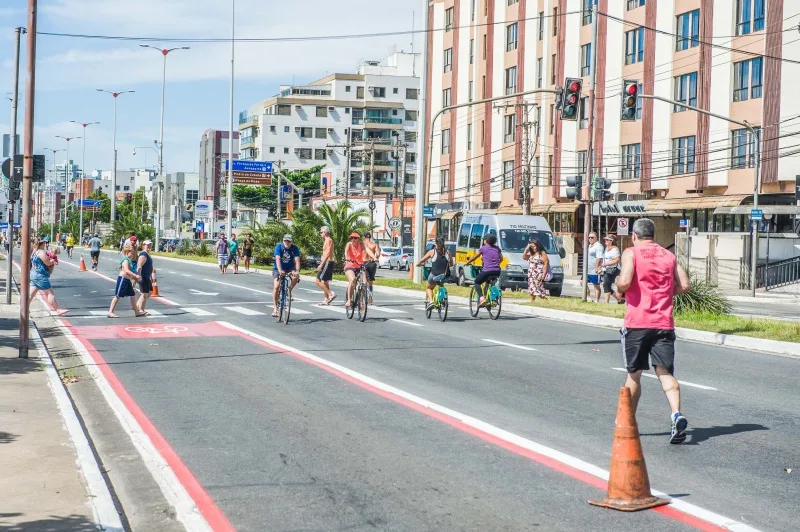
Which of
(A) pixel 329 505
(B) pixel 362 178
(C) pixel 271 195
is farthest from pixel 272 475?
(C) pixel 271 195

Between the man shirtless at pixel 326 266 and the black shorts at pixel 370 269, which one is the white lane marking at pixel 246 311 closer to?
the man shirtless at pixel 326 266

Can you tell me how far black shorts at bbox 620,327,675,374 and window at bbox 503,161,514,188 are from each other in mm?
56649

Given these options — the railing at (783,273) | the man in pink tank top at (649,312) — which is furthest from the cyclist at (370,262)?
the railing at (783,273)

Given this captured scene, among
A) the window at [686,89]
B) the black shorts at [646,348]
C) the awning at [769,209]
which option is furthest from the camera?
the window at [686,89]

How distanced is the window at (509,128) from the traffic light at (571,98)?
39.0 m

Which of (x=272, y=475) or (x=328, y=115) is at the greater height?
(x=328, y=115)

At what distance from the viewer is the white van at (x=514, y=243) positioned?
1313 inches

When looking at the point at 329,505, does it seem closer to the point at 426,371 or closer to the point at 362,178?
the point at 426,371

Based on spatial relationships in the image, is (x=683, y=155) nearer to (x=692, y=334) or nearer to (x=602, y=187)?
(x=602, y=187)

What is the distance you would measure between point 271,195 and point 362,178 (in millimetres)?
13485

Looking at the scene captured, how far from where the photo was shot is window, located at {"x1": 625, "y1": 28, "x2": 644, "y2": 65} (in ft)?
172

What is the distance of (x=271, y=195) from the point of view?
4892 inches

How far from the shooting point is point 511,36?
6606cm

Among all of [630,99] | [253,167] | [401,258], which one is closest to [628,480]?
[630,99]
